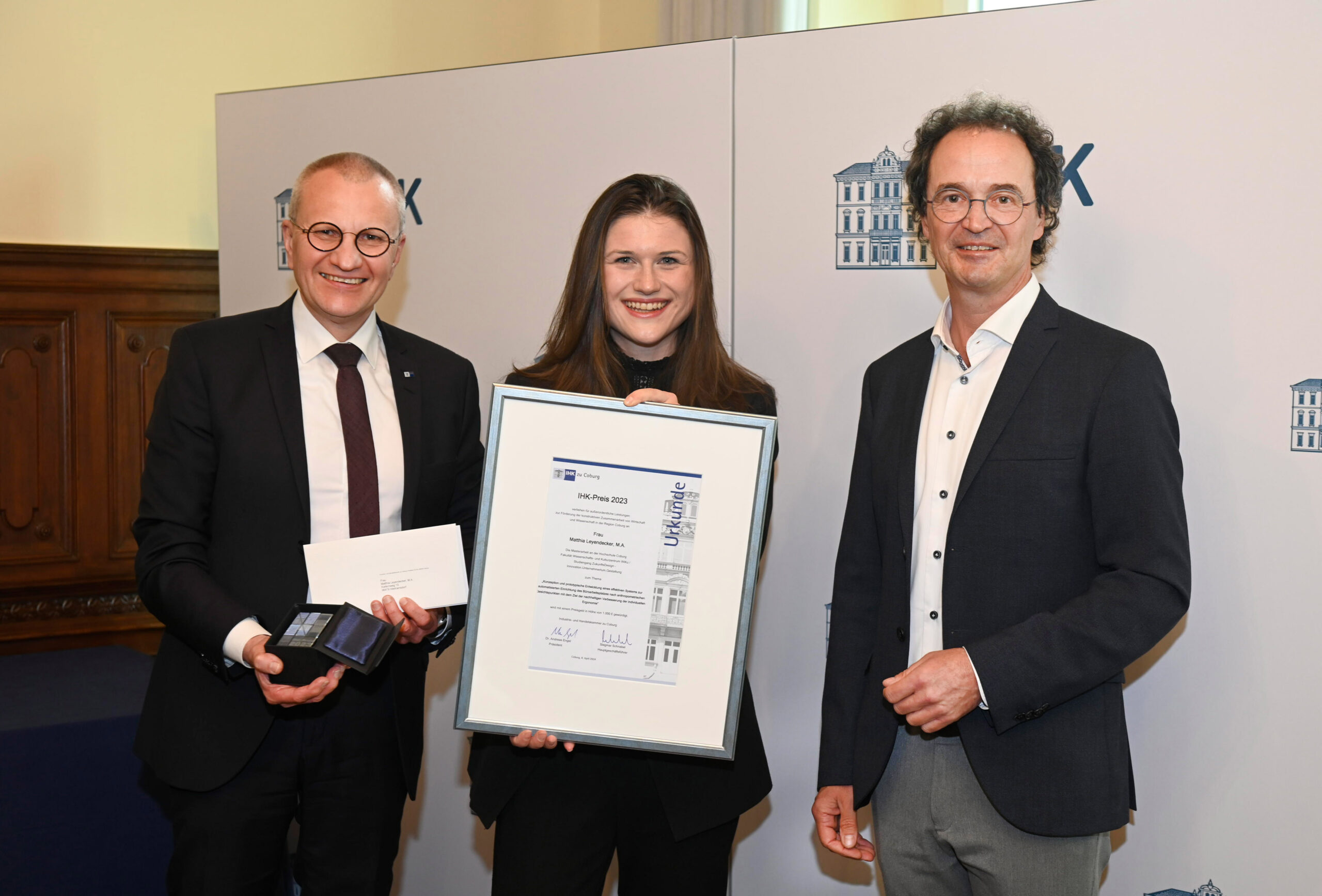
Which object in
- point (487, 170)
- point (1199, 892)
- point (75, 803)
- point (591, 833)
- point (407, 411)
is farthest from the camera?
point (487, 170)

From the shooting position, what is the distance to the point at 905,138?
2.64 meters

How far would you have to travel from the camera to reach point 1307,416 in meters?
2.28

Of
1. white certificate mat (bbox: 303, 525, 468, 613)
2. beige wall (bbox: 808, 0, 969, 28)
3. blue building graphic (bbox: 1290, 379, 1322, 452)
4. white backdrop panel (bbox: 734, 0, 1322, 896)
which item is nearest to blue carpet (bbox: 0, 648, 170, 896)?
white certificate mat (bbox: 303, 525, 468, 613)

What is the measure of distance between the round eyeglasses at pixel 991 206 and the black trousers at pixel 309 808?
4.62ft

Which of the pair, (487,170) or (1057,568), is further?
(487,170)

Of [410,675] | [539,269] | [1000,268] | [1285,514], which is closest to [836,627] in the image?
[1000,268]

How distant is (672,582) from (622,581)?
0.29ft

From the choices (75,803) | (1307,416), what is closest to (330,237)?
(75,803)

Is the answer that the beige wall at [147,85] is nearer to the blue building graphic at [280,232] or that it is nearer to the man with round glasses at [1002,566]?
the blue building graphic at [280,232]

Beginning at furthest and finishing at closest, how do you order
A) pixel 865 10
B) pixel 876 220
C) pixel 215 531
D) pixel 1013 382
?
pixel 865 10
pixel 876 220
pixel 215 531
pixel 1013 382

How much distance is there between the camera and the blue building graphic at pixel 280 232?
11.6ft

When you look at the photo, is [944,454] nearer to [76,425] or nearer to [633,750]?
[633,750]

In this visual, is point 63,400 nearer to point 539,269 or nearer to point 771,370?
point 539,269

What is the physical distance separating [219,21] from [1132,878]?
425 centimetres
